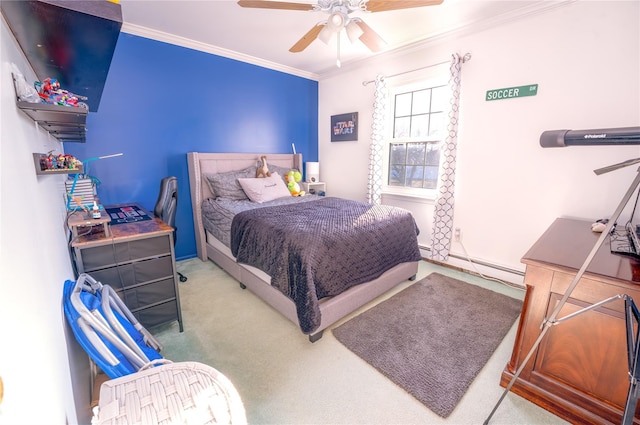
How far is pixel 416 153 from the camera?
3.33 metres

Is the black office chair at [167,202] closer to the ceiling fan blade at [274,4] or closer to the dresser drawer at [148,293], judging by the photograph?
the dresser drawer at [148,293]

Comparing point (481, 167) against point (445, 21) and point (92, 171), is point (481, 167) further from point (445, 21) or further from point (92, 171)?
point (92, 171)

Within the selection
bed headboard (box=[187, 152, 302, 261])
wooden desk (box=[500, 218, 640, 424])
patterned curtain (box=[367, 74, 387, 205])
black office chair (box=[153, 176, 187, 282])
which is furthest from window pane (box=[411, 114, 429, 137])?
black office chair (box=[153, 176, 187, 282])

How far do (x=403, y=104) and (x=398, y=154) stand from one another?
0.62 m

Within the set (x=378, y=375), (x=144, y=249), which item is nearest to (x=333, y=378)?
(x=378, y=375)

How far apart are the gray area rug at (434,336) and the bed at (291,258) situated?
0.18 metres

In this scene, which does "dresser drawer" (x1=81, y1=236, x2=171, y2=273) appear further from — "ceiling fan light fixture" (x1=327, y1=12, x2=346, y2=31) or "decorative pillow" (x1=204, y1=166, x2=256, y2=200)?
"ceiling fan light fixture" (x1=327, y1=12, x2=346, y2=31)

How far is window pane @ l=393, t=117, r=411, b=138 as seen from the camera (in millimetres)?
3389

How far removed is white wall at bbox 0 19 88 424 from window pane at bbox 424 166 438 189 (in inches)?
129

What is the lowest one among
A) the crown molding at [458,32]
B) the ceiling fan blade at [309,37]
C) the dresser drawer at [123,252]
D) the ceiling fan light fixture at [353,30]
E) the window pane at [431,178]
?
the dresser drawer at [123,252]

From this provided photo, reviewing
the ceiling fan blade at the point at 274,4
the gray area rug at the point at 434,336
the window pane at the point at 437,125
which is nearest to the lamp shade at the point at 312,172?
the window pane at the point at 437,125

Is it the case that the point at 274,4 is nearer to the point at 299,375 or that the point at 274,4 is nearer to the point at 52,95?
the point at 52,95

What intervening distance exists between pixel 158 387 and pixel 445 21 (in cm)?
339

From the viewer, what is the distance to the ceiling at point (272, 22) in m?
2.26
